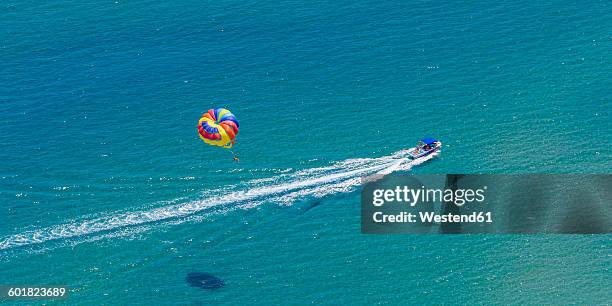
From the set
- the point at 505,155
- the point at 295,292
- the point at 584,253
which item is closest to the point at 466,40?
the point at 505,155

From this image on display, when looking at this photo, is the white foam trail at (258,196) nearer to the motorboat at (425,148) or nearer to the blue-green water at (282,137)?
the blue-green water at (282,137)

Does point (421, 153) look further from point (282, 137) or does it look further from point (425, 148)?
point (282, 137)

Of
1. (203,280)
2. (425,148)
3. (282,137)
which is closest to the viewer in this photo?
(203,280)

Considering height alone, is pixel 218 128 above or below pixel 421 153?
above

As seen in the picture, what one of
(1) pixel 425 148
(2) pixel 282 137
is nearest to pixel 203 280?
(2) pixel 282 137

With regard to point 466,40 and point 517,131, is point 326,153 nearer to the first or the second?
point 517,131

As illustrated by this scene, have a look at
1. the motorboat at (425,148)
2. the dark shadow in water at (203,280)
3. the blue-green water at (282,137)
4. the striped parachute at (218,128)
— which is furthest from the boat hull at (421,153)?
the dark shadow in water at (203,280)

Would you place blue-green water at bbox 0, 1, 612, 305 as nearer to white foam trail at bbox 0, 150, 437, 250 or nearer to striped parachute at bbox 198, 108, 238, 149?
white foam trail at bbox 0, 150, 437, 250

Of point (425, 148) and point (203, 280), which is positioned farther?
point (425, 148)
